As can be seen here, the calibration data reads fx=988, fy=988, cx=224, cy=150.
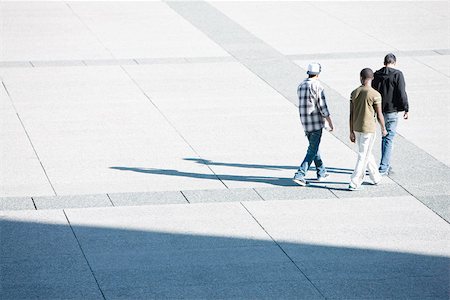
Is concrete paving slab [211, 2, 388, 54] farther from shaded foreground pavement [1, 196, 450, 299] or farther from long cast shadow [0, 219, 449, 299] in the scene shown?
long cast shadow [0, 219, 449, 299]

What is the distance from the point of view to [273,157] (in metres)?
13.9

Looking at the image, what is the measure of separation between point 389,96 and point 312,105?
49.0 inches

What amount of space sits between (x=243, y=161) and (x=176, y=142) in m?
1.29

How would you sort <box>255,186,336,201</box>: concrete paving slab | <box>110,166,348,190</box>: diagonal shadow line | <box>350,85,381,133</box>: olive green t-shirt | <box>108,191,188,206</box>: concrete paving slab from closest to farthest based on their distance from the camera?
<box>108,191,188,206</box>: concrete paving slab, <box>255,186,336,201</box>: concrete paving slab, <box>350,85,381,133</box>: olive green t-shirt, <box>110,166,348,190</box>: diagonal shadow line

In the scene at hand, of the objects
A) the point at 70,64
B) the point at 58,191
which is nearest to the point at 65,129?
the point at 58,191

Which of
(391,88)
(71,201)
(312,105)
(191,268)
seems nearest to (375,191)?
(312,105)

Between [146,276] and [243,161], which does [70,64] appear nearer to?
[243,161]

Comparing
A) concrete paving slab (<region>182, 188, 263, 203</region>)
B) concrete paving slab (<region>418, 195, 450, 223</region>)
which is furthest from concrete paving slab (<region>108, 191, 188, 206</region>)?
concrete paving slab (<region>418, 195, 450, 223</region>)

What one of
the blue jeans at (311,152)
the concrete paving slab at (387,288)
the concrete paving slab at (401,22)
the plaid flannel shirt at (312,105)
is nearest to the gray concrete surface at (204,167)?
the concrete paving slab at (387,288)

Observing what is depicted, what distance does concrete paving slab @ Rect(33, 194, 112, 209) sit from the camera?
38.8 ft

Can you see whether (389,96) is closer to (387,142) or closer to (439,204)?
(387,142)

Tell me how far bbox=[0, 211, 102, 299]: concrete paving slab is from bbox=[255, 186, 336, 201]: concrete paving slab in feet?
8.50

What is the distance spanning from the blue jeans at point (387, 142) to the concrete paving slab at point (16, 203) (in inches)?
183

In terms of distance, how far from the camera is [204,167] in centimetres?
1341
